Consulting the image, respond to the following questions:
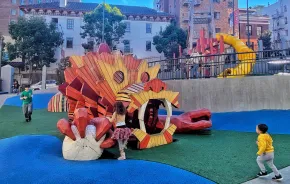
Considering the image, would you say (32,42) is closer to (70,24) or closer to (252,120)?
(70,24)

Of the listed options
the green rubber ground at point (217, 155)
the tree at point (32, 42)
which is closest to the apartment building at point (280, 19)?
the tree at point (32, 42)

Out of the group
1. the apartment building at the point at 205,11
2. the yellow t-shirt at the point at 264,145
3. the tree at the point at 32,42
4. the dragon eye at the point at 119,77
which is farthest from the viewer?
the apartment building at the point at 205,11

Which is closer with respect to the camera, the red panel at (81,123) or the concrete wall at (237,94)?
the red panel at (81,123)

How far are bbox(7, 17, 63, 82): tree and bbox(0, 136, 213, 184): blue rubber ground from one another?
39.8 meters

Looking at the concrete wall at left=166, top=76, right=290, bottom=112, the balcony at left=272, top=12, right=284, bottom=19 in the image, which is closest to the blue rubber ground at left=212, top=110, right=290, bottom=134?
the concrete wall at left=166, top=76, right=290, bottom=112

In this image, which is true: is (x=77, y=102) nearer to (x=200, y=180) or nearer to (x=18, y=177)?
(x=18, y=177)

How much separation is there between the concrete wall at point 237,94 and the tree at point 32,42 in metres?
35.0

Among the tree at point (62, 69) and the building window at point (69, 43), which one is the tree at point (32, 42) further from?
the tree at point (62, 69)

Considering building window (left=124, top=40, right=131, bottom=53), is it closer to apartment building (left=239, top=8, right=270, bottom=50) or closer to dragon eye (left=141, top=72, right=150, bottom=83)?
apartment building (left=239, top=8, right=270, bottom=50)

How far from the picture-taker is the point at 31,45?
42750 millimetres

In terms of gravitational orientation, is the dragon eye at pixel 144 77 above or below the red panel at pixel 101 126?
above

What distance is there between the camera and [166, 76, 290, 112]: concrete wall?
11.2m

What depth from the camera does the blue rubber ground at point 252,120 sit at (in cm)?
1002

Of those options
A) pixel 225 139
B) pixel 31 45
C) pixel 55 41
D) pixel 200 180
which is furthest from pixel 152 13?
pixel 200 180
